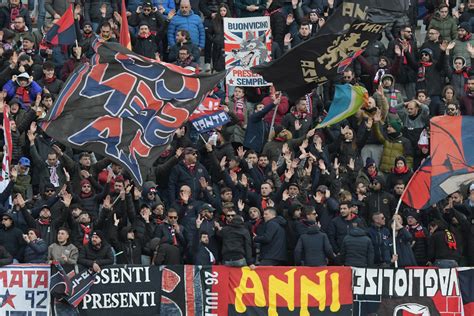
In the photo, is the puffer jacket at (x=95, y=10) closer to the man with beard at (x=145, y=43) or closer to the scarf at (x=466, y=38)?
the man with beard at (x=145, y=43)

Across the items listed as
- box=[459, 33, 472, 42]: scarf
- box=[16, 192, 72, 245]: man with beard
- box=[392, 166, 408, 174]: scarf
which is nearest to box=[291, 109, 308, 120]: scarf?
box=[392, 166, 408, 174]: scarf

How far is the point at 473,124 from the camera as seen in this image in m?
31.7

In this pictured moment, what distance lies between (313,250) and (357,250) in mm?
618

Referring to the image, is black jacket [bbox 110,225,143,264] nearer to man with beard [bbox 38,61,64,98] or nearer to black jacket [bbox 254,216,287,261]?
black jacket [bbox 254,216,287,261]

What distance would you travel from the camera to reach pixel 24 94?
34250mm

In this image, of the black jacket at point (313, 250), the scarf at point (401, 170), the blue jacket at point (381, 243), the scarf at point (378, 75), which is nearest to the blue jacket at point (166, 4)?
the scarf at point (378, 75)

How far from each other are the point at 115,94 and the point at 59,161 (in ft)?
A: 9.86

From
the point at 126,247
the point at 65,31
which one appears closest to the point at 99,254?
the point at 126,247

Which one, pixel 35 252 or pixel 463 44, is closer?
pixel 35 252

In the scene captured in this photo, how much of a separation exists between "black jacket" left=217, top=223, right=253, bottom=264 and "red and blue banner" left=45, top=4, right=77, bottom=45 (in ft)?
20.5

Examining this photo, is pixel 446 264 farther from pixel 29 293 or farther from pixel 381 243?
pixel 29 293

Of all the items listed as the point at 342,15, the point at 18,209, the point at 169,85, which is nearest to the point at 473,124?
the point at 342,15

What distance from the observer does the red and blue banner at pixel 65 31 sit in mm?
36000

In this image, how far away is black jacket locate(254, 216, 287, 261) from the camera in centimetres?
3133
